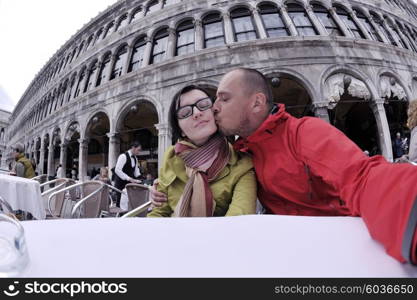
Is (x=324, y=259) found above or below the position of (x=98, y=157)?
below

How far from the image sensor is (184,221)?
72cm

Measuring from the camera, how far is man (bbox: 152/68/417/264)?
2.19ft

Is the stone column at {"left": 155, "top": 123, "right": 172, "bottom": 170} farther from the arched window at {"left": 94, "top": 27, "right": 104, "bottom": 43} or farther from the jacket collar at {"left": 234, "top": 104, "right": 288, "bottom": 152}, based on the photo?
the arched window at {"left": 94, "top": 27, "right": 104, "bottom": 43}

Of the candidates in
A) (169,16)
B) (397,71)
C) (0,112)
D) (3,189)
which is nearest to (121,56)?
(169,16)

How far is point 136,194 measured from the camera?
391 centimetres

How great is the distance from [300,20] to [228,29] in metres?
3.91

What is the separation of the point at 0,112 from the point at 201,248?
61498 millimetres

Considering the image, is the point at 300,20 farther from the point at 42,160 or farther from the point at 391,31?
the point at 42,160

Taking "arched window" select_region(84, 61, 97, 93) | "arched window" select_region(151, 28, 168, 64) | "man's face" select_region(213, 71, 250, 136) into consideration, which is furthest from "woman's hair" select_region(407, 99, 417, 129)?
"arched window" select_region(84, 61, 97, 93)

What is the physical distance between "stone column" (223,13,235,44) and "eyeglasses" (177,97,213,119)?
35.4 ft

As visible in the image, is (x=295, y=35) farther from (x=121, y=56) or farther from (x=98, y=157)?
(x=98, y=157)

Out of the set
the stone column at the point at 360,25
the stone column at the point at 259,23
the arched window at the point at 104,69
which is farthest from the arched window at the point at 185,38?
the stone column at the point at 360,25

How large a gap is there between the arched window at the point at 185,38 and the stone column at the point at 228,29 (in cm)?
188

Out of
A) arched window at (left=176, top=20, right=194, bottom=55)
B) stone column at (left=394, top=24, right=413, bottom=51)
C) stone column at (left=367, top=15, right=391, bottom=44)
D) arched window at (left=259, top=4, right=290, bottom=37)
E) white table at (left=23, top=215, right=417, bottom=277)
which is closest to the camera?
white table at (left=23, top=215, right=417, bottom=277)
